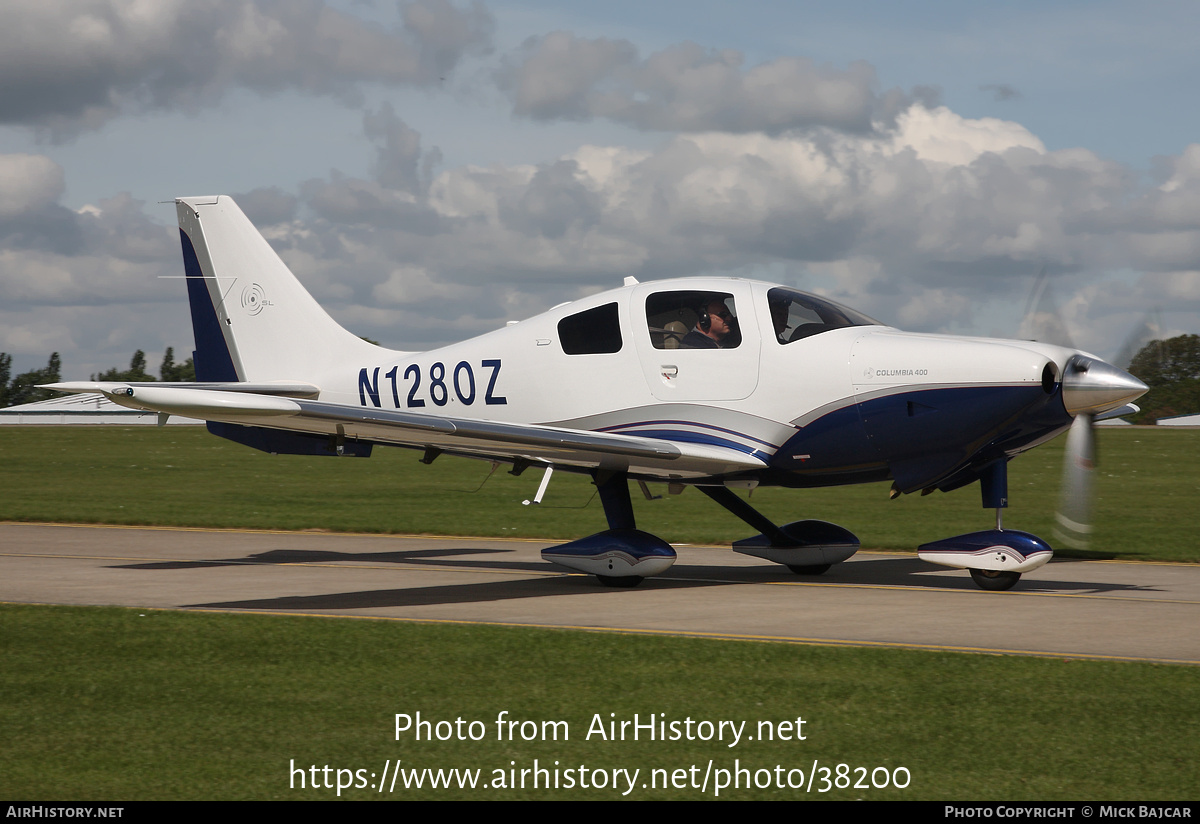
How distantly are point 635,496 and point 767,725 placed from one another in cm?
1985

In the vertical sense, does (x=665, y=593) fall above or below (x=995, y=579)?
below

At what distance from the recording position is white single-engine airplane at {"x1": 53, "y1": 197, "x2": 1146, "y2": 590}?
10.2m

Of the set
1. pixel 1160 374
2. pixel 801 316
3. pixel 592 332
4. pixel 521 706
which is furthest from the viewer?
pixel 592 332

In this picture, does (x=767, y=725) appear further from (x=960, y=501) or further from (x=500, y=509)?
(x=960, y=501)

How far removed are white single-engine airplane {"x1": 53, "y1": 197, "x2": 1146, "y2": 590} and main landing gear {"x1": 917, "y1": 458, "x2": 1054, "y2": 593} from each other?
2 cm

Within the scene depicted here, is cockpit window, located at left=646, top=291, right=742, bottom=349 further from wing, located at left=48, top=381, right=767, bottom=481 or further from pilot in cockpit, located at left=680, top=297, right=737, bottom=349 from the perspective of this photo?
wing, located at left=48, top=381, right=767, bottom=481

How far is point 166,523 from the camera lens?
59.8ft

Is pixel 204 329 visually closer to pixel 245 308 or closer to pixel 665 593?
pixel 245 308

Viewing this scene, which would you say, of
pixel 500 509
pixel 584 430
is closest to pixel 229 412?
pixel 584 430

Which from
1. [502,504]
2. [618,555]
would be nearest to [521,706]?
[618,555]

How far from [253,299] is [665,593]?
6.66 m

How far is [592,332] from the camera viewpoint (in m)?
12.0

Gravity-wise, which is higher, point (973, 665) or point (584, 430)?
point (584, 430)

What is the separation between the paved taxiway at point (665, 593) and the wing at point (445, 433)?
49.8 inches
